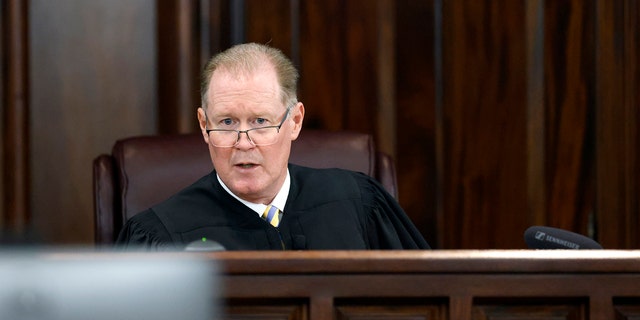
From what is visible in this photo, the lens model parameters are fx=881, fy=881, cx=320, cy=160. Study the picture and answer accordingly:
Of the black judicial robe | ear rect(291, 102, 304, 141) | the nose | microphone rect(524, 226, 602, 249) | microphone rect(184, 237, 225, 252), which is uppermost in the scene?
ear rect(291, 102, 304, 141)

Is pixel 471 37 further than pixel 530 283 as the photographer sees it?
Yes

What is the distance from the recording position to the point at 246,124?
1880 mm

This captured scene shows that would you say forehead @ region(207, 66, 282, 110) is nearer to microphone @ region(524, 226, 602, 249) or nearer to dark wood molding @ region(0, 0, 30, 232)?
microphone @ region(524, 226, 602, 249)

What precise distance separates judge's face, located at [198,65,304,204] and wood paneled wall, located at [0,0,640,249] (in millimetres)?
745

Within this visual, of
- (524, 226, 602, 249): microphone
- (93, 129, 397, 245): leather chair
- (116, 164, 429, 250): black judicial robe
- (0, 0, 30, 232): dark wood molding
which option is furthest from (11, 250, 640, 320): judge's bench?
(0, 0, 30, 232): dark wood molding

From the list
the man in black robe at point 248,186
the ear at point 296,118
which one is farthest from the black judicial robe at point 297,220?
the ear at point 296,118

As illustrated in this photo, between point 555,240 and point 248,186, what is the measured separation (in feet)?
2.39

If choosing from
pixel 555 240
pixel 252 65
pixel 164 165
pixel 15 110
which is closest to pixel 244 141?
pixel 252 65

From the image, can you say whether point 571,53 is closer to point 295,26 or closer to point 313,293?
point 295,26

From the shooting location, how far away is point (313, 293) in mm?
1006

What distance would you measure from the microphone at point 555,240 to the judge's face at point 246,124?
0.68 m

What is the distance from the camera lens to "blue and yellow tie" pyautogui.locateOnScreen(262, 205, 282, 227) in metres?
1.92

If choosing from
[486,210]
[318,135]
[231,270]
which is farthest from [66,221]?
[231,270]

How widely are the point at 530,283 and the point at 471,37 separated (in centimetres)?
174
